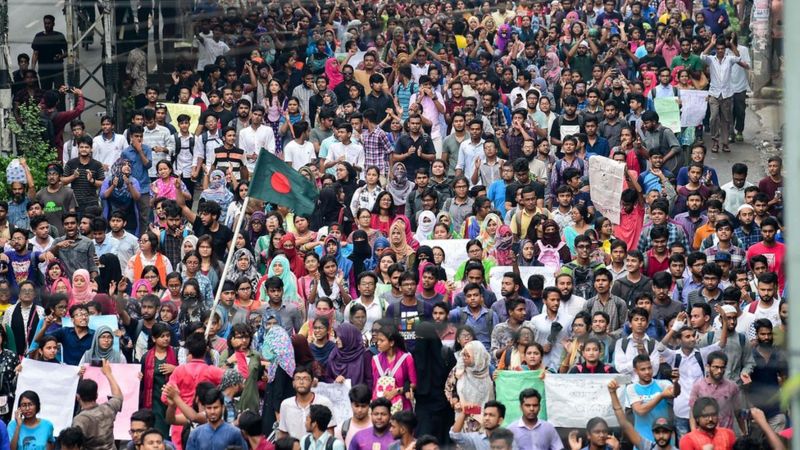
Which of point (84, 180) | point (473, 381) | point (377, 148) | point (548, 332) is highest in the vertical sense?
point (377, 148)

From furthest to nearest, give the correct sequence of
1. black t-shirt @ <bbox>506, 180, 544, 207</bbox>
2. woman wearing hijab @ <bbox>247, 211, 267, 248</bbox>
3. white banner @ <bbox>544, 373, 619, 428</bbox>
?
black t-shirt @ <bbox>506, 180, 544, 207</bbox> → woman wearing hijab @ <bbox>247, 211, 267, 248</bbox> → white banner @ <bbox>544, 373, 619, 428</bbox>

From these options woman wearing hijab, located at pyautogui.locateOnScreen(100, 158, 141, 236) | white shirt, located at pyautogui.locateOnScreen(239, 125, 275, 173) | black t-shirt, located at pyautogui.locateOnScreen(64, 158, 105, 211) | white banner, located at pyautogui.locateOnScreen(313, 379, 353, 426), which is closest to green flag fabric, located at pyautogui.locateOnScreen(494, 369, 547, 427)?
white banner, located at pyautogui.locateOnScreen(313, 379, 353, 426)

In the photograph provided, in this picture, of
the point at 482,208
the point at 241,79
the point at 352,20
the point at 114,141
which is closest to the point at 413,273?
the point at 482,208

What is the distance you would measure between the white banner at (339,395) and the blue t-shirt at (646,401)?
178cm

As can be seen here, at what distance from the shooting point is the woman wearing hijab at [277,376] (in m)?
10.0

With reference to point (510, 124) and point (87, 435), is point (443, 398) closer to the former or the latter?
point (87, 435)

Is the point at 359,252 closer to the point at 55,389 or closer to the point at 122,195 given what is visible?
the point at 122,195

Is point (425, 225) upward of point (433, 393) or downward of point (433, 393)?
upward

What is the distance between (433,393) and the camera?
991cm

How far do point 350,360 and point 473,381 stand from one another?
0.84 metres

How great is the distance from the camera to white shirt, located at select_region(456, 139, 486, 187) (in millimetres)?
15188

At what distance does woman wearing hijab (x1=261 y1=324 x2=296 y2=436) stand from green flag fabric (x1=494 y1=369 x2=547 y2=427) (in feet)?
4.41

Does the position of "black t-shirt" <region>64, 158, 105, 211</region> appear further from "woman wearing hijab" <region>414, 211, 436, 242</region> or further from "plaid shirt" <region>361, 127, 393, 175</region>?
"woman wearing hijab" <region>414, 211, 436, 242</region>

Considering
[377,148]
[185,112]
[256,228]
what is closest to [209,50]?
[185,112]
